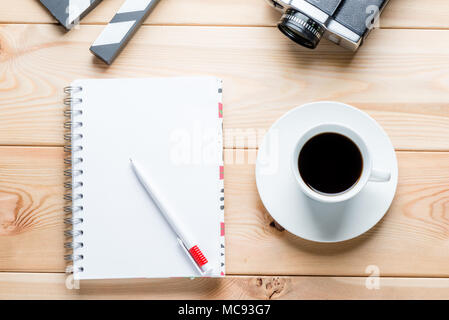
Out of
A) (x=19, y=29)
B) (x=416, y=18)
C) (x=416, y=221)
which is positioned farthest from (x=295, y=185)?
(x=19, y=29)

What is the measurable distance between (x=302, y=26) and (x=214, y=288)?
0.39m

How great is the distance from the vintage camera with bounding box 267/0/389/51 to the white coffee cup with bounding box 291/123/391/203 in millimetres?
135

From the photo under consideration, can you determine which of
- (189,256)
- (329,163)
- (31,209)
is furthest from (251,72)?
(31,209)

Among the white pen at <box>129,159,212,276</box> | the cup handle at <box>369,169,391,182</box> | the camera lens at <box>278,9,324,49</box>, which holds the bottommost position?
the white pen at <box>129,159,212,276</box>

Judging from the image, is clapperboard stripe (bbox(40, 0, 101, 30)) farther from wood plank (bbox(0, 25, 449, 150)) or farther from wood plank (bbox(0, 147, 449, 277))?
wood plank (bbox(0, 147, 449, 277))

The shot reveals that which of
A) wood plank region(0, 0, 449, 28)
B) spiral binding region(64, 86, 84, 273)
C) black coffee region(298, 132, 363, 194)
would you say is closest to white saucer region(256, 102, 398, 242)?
black coffee region(298, 132, 363, 194)

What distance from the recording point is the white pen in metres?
0.61

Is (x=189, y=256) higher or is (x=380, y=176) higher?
(x=380, y=176)

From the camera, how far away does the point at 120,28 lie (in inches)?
Result: 24.9

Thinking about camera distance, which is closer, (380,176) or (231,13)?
(380,176)

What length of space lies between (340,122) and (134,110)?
0.30 metres

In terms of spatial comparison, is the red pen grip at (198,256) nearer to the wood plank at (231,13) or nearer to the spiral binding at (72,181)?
the spiral binding at (72,181)

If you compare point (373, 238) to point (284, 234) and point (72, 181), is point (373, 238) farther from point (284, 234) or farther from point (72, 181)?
point (72, 181)

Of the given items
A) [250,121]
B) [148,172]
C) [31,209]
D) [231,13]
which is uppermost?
[231,13]
